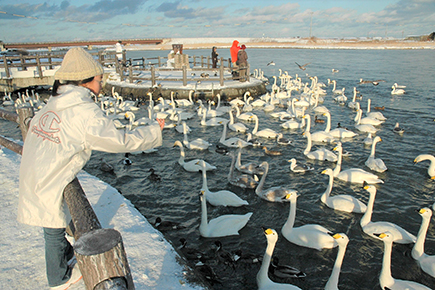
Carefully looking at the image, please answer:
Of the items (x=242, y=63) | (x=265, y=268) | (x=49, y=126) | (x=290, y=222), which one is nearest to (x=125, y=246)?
(x=49, y=126)

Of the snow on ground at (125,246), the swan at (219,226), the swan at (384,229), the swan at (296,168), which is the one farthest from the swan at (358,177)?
the snow on ground at (125,246)


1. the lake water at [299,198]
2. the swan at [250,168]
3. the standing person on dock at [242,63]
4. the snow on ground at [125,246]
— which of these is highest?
the standing person on dock at [242,63]

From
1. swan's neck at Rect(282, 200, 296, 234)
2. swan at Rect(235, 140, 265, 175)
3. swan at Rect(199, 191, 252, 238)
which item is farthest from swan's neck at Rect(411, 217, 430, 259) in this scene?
swan at Rect(235, 140, 265, 175)

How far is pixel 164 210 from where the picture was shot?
7.96 metres

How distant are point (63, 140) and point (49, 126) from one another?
0.55 ft

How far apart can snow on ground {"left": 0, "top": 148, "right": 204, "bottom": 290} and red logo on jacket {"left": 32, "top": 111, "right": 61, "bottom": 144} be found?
1656 millimetres

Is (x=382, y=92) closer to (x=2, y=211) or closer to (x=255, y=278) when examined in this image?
(x=255, y=278)

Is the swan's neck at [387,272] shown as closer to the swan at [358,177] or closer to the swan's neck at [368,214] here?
the swan's neck at [368,214]

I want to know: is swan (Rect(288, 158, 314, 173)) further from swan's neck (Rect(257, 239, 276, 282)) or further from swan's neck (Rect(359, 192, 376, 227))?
swan's neck (Rect(257, 239, 276, 282))

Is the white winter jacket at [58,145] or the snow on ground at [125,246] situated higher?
the white winter jacket at [58,145]

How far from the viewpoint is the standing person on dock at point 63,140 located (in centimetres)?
263

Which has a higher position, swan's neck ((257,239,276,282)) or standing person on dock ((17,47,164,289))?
standing person on dock ((17,47,164,289))

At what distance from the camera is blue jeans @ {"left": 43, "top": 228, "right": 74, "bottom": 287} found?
2.94 metres

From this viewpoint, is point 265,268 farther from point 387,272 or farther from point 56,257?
point 56,257
